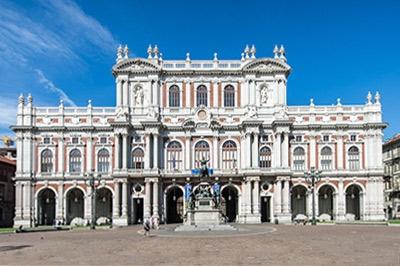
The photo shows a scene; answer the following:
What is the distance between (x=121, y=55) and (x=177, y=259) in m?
63.1

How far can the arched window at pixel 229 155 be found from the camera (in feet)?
268

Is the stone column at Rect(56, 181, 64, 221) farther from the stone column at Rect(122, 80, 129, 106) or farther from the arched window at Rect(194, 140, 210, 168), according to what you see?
the arched window at Rect(194, 140, 210, 168)

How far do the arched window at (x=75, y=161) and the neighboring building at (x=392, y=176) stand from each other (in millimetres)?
58267

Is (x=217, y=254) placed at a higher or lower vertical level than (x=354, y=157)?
lower

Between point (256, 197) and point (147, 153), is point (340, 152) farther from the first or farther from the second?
point (147, 153)

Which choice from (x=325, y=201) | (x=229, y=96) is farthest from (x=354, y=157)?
(x=229, y=96)

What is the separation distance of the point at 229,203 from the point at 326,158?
17.7 meters

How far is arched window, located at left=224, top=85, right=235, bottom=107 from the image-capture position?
83.4 metres

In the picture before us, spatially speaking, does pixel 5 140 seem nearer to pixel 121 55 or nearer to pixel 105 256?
pixel 121 55

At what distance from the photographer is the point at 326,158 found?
269 feet

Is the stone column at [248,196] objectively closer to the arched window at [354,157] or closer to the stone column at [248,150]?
the stone column at [248,150]

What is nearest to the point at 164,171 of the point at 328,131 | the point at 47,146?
the point at 47,146

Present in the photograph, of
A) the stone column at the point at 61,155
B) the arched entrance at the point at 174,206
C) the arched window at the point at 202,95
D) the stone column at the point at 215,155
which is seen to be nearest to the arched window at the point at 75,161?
the stone column at the point at 61,155

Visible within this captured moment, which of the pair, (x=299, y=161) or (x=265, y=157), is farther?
(x=299, y=161)
